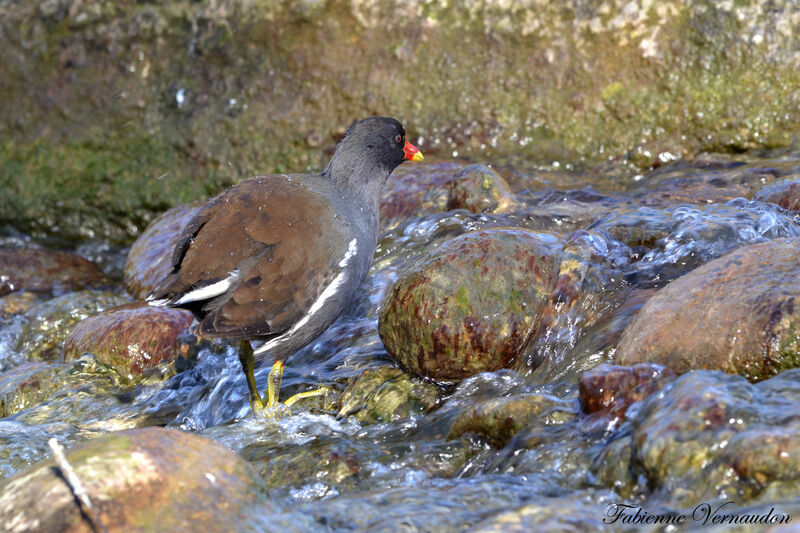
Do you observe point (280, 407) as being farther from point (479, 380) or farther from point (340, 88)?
point (340, 88)

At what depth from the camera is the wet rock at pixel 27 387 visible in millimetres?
5445

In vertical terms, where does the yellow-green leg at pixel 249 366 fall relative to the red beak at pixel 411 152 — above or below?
below

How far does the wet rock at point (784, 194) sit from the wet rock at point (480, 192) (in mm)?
1672

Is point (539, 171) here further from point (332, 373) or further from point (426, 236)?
point (332, 373)

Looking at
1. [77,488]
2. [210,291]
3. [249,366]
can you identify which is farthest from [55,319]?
[77,488]

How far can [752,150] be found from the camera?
7164mm

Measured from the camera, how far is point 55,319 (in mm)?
6859

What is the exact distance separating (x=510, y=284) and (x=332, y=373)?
1293 mm

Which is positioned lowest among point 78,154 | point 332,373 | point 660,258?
point 332,373

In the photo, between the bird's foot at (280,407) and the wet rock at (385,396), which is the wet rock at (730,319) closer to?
the wet rock at (385,396)

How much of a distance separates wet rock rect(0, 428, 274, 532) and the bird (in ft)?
5.21

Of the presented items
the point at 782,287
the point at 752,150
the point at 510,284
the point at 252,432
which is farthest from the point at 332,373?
the point at 752,150

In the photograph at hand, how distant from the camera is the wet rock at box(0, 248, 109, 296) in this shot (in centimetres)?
765

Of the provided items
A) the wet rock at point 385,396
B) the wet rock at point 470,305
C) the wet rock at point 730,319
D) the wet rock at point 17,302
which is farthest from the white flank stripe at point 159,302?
the wet rock at point 17,302
